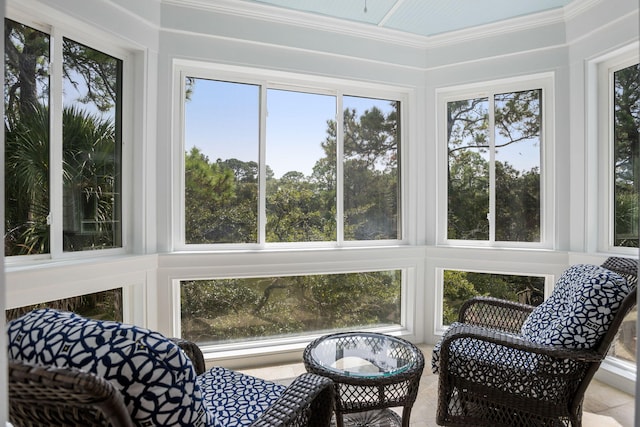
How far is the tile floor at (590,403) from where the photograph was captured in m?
2.04

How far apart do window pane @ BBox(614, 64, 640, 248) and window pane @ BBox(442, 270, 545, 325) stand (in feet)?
2.17

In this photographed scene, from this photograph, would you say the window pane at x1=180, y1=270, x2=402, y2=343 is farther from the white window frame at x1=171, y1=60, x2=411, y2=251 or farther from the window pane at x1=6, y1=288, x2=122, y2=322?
the window pane at x1=6, y1=288, x2=122, y2=322

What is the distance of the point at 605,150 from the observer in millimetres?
2592

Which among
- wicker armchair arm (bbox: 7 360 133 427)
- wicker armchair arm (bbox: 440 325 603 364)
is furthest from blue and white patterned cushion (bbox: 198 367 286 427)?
wicker armchair arm (bbox: 440 325 603 364)

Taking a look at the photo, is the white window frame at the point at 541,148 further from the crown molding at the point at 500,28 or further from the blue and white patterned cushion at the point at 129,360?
the blue and white patterned cushion at the point at 129,360

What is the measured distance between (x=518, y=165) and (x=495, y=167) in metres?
0.17

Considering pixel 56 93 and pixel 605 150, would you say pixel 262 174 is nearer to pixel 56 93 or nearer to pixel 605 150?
pixel 56 93

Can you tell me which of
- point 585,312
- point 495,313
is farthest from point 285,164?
point 585,312

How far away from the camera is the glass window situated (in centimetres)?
292

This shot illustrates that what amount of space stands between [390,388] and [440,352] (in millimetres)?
332

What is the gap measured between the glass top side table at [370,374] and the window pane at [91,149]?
1.58 metres

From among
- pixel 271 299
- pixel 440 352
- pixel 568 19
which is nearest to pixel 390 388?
pixel 440 352

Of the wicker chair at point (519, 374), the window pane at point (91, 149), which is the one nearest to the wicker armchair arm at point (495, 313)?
the wicker chair at point (519, 374)

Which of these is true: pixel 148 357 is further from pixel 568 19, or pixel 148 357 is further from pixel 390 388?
pixel 568 19
